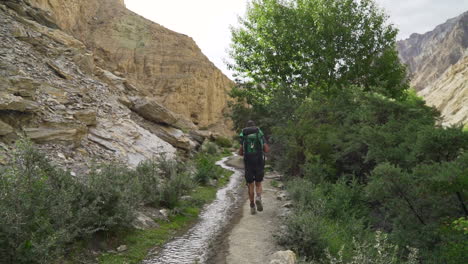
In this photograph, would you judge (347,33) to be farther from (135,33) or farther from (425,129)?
(135,33)

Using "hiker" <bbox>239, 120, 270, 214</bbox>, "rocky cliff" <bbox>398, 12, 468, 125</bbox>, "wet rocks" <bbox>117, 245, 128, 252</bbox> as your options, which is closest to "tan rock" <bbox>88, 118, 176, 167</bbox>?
"hiker" <bbox>239, 120, 270, 214</bbox>

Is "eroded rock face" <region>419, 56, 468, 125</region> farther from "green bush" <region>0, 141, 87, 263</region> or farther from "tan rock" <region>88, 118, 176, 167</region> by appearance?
"green bush" <region>0, 141, 87, 263</region>

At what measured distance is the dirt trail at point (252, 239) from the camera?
613 cm

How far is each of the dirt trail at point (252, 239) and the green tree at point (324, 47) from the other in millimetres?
13145

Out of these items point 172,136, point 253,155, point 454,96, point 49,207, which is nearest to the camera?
point 49,207

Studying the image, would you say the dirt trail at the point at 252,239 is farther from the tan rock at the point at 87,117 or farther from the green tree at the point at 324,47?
the green tree at the point at 324,47

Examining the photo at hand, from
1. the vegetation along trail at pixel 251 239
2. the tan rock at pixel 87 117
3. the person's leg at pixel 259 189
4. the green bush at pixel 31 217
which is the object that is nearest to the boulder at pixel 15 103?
the tan rock at pixel 87 117

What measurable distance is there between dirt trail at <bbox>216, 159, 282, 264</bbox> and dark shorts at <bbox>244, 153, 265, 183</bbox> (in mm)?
1102

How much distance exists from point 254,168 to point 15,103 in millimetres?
8047

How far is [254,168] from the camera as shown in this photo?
9.49 m

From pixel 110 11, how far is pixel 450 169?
6955 centimetres

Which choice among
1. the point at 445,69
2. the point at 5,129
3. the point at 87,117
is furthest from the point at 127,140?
the point at 445,69

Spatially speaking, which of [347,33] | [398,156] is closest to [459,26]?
[347,33]

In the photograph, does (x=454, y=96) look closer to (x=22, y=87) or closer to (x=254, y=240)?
(x=254, y=240)
